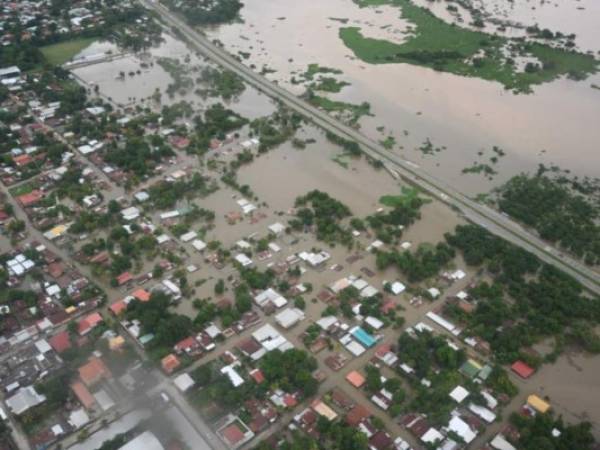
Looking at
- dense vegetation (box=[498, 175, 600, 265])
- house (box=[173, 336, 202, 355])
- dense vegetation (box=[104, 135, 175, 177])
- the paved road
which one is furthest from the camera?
dense vegetation (box=[104, 135, 175, 177])

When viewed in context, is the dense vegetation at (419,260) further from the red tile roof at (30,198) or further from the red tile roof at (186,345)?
the red tile roof at (30,198)

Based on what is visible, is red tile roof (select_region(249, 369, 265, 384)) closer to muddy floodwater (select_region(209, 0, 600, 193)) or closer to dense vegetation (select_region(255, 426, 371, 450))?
dense vegetation (select_region(255, 426, 371, 450))

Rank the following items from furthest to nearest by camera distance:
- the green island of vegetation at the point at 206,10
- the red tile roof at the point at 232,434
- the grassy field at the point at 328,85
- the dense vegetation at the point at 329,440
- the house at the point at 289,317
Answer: the green island of vegetation at the point at 206,10
the grassy field at the point at 328,85
the house at the point at 289,317
the red tile roof at the point at 232,434
the dense vegetation at the point at 329,440

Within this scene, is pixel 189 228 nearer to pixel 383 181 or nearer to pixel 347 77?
pixel 383 181

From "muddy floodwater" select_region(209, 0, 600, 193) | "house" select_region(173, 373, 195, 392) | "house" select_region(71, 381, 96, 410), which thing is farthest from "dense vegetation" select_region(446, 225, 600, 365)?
"house" select_region(71, 381, 96, 410)

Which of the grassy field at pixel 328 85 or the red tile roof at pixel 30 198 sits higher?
the grassy field at pixel 328 85

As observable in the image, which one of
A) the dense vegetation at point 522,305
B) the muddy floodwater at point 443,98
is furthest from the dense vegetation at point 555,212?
the dense vegetation at point 522,305
